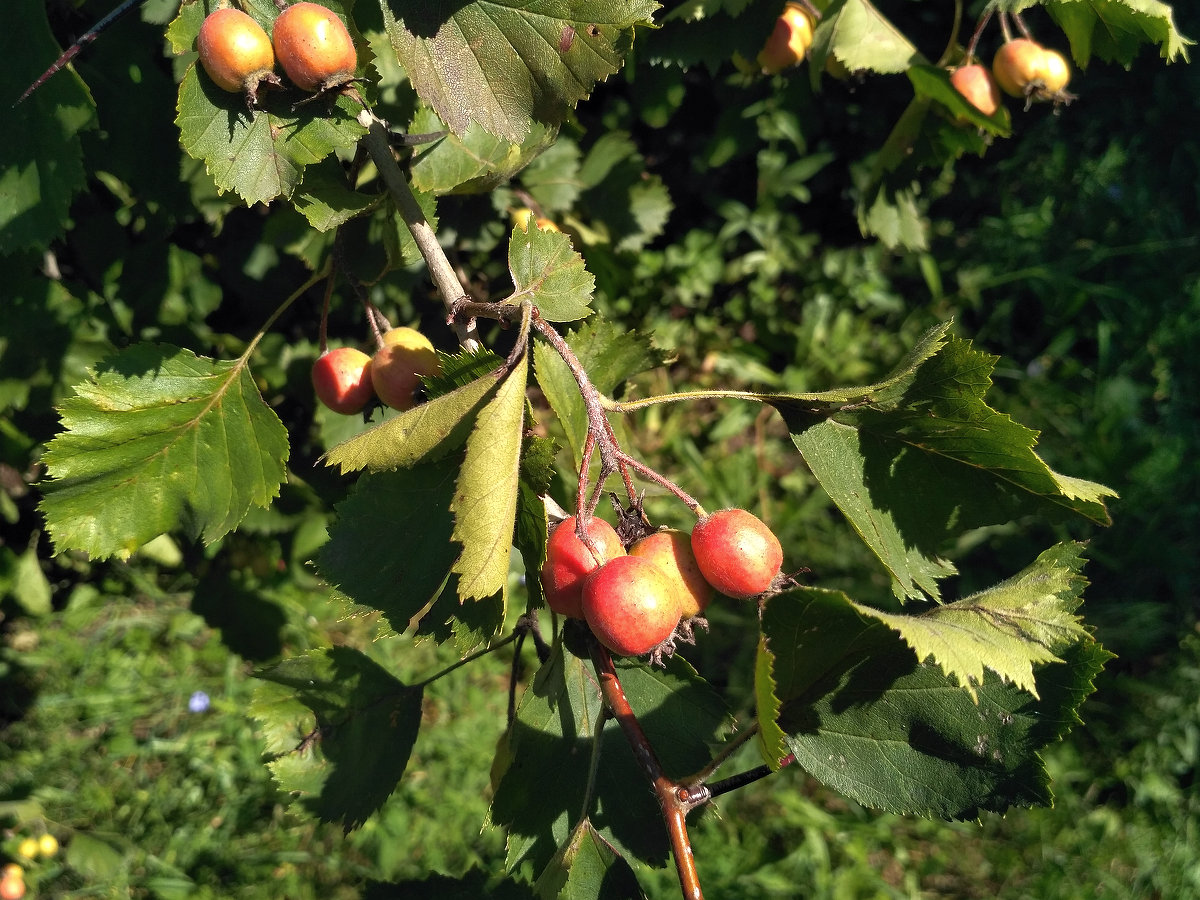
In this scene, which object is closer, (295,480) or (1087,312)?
(295,480)

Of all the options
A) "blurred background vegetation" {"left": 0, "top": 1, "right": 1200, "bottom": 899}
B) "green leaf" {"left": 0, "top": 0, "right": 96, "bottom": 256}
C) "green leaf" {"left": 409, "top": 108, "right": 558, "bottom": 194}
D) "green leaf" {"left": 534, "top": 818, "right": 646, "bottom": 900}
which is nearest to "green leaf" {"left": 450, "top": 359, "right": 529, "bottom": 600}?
"green leaf" {"left": 534, "top": 818, "right": 646, "bottom": 900}

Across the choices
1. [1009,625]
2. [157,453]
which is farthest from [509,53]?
[1009,625]

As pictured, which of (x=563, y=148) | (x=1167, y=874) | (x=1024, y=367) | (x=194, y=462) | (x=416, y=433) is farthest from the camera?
(x=1024, y=367)

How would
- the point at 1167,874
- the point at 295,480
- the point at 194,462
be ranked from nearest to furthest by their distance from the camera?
the point at 194,462
the point at 295,480
the point at 1167,874

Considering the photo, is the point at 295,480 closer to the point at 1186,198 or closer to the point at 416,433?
the point at 416,433

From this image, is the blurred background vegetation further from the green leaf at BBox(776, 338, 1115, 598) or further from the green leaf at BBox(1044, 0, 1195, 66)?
the green leaf at BBox(776, 338, 1115, 598)

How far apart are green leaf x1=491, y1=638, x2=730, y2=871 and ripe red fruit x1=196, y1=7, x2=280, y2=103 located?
0.79m

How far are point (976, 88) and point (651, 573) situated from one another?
128 cm

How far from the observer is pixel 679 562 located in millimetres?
1040

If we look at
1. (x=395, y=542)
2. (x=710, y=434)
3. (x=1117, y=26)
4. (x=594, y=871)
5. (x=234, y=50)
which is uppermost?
(x=1117, y=26)

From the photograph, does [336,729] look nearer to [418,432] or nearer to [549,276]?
[418,432]

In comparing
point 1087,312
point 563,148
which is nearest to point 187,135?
point 563,148

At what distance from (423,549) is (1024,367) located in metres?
3.48

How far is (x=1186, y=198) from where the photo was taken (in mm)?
4020
